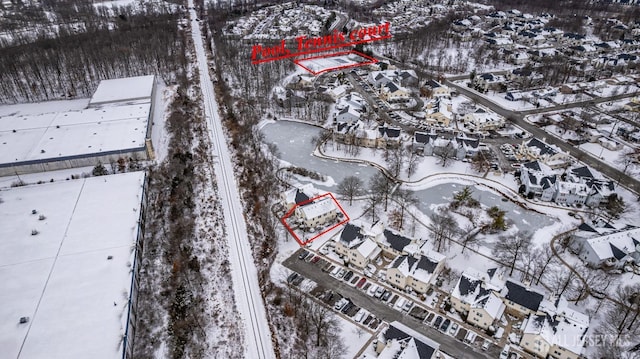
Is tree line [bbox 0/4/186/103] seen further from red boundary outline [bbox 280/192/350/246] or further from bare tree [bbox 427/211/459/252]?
bare tree [bbox 427/211/459/252]

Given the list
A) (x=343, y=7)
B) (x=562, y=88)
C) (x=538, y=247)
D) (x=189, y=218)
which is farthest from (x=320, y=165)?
(x=343, y=7)

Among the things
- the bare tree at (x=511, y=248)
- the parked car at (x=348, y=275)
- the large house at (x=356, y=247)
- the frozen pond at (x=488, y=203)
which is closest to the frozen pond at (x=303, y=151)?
the frozen pond at (x=488, y=203)

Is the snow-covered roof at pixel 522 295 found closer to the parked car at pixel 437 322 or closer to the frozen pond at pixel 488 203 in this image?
the parked car at pixel 437 322

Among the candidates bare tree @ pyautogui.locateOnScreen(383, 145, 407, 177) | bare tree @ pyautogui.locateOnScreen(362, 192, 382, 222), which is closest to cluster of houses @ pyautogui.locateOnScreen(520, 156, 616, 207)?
bare tree @ pyautogui.locateOnScreen(383, 145, 407, 177)

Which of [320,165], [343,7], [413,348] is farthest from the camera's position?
[343,7]

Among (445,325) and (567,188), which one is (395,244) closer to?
(445,325)

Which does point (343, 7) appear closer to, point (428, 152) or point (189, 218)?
point (428, 152)
